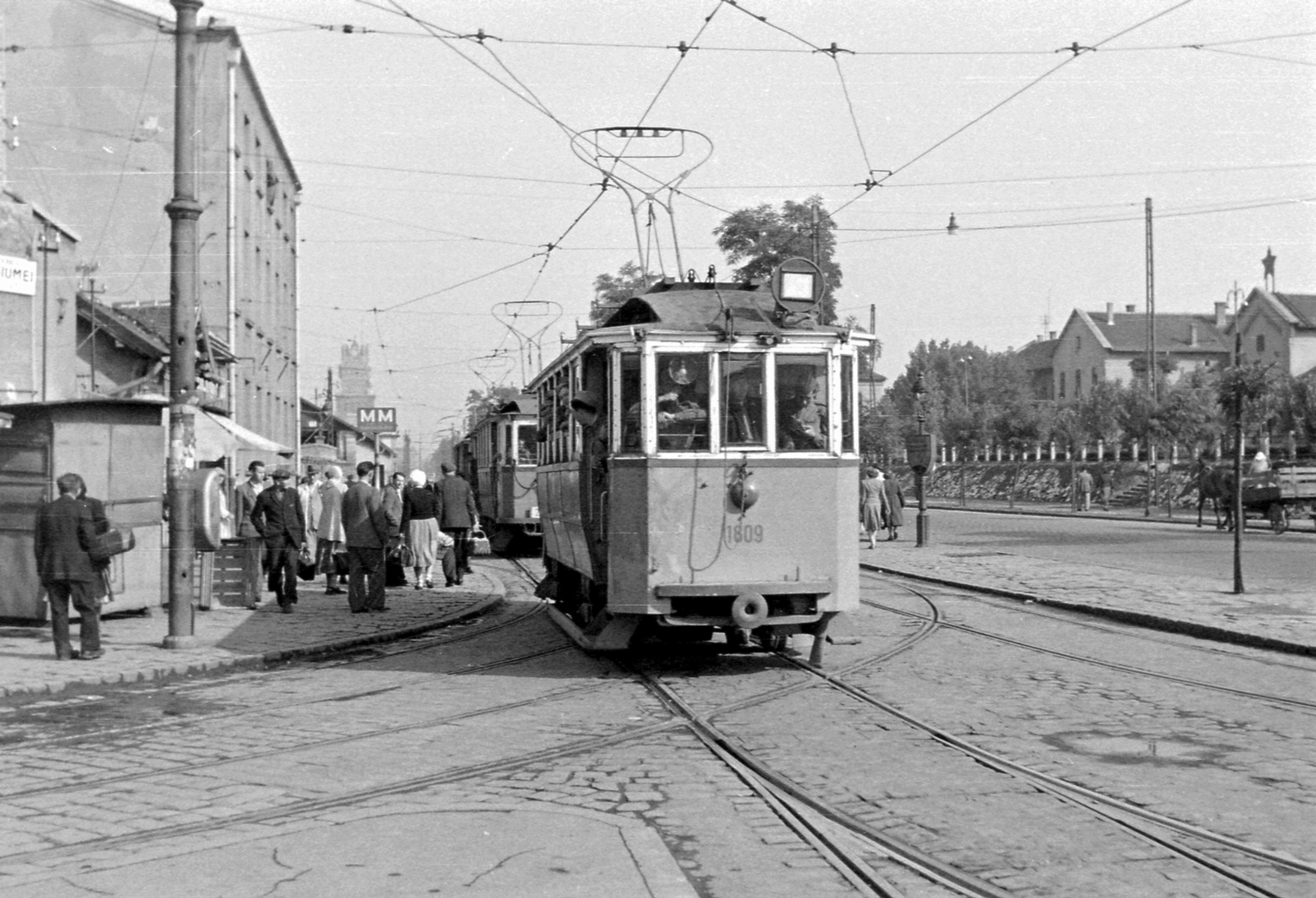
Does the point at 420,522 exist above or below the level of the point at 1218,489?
below

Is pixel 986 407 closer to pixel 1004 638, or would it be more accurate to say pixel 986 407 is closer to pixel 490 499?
pixel 490 499

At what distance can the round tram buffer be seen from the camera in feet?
37.1

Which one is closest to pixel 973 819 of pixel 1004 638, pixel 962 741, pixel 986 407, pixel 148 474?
pixel 962 741

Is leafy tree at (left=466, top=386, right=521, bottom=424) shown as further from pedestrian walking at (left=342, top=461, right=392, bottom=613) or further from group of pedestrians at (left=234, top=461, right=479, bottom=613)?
pedestrian walking at (left=342, top=461, right=392, bottom=613)

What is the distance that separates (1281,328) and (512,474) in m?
57.9

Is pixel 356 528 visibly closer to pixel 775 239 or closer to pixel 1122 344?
pixel 775 239

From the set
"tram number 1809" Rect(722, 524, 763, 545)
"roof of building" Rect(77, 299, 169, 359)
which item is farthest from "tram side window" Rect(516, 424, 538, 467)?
"tram number 1809" Rect(722, 524, 763, 545)

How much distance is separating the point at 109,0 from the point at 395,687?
26627mm

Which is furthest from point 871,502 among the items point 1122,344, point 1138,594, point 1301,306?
Result: point 1122,344

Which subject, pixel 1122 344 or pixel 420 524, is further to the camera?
pixel 1122 344

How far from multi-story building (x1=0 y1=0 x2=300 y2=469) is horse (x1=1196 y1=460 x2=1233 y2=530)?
25.2 meters

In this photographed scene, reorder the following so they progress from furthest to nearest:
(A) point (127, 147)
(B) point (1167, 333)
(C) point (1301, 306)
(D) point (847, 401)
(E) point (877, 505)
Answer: (B) point (1167, 333) < (C) point (1301, 306) < (A) point (127, 147) < (E) point (877, 505) < (D) point (847, 401)

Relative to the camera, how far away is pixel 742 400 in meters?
11.1

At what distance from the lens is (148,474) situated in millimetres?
16234
